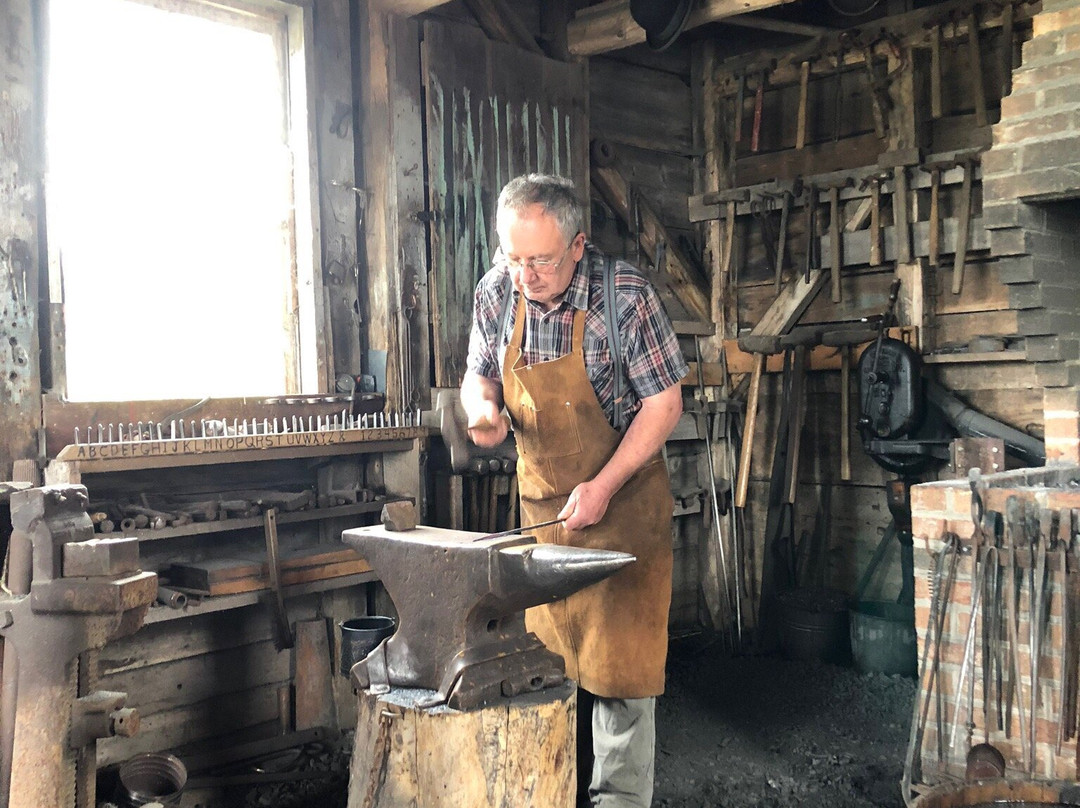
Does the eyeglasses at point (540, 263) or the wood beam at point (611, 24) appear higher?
the wood beam at point (611, 24)

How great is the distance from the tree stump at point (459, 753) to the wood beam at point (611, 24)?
3.44 m

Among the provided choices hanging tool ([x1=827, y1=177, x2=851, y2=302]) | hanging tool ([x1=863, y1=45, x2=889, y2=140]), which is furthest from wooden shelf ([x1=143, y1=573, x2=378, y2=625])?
hanging tool ([x1=863, y1=45, x2=889, y2=140])

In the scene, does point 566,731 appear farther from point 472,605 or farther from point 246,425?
point 246,425

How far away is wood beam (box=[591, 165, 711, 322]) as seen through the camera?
5.57m

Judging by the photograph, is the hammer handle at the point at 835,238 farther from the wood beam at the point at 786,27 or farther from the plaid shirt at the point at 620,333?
the plaid shirt at the point at 620,333

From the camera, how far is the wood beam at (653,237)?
5.57 m

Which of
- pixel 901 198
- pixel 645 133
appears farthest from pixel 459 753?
pixel 645 133

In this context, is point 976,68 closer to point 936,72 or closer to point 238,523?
point 936,72

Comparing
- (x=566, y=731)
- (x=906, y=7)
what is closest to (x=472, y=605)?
(x=566, y=731)

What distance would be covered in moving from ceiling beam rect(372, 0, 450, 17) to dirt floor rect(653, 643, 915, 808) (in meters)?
3.28

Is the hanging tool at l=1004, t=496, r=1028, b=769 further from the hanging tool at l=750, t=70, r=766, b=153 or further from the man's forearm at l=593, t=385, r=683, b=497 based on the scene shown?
the hanging tool at l=750, t=70, r=766, b=153

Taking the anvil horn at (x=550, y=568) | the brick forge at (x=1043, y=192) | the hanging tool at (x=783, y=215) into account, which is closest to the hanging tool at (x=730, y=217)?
the hanging tool at (x=783, y=215)

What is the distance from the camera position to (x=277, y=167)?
4348 mm

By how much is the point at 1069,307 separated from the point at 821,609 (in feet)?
6.17
